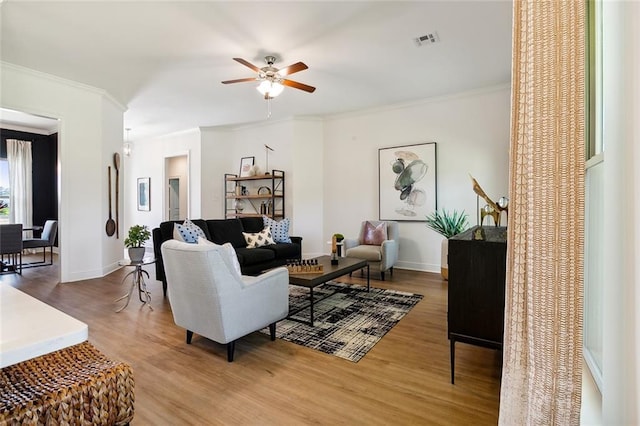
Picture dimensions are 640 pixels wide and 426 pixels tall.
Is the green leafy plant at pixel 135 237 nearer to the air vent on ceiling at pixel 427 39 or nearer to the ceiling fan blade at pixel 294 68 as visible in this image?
the ceiling fan blade at pixel 294 68

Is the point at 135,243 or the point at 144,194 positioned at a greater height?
the point at 144,194

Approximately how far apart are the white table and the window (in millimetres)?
8776

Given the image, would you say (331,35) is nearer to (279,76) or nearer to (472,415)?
(279,76)

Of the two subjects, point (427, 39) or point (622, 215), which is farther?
point (427, 39)

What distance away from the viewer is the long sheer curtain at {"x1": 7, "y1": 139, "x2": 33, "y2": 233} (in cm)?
710

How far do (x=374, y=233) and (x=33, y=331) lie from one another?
467 cm

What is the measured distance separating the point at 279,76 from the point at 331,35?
71cm

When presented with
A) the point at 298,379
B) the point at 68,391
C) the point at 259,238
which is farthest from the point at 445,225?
the point at 68,391

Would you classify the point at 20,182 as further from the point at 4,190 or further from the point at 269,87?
the point at 269,87

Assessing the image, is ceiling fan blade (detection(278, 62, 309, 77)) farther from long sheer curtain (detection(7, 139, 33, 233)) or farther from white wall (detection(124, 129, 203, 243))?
long sheer curtain (detection(7, 139, 33, 233))

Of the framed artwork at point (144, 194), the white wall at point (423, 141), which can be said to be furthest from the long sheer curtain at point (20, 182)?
the white wall at point (423, 141)

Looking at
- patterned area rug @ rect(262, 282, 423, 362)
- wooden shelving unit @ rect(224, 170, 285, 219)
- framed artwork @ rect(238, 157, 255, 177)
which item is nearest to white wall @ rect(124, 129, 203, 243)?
wooden shelving unit @ rect(224, 170, 285, 219)

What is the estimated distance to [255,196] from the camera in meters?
6.55

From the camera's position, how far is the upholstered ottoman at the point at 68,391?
1093mm
